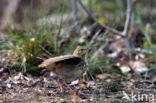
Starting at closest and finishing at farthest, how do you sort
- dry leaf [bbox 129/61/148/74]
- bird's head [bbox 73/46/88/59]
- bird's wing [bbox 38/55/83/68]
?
bird's wing [bbox 38/55/83/68] → bird's head [bbox 73/46/88/59] → dry leaf [bbox 129/61/148/74]

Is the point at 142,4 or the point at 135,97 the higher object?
the point at 142,4

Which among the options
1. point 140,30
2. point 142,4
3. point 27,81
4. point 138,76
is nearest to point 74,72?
point 27,81

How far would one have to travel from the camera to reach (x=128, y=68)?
→ 18.5 ft

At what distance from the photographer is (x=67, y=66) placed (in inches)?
174

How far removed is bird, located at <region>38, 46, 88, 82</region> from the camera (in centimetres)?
436

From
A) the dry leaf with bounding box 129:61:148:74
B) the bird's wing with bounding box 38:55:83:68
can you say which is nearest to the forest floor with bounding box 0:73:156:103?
the bird's wing with bounding box 38:55:83:68

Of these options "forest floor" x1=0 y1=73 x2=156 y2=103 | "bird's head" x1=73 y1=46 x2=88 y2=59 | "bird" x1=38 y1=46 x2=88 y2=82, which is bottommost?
"forest floor" x1=0 y1=73 x2=156 y2=103

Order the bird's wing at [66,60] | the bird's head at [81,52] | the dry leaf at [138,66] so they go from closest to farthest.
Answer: the bird's wing at [66,60] → the bird's head at [81,52] → the dry leaf at [138,66]

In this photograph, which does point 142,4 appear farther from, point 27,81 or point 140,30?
point 27,81

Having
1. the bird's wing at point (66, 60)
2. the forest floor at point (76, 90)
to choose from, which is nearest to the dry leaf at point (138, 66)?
the forest floor at point (76, 90)

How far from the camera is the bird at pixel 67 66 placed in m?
4.36

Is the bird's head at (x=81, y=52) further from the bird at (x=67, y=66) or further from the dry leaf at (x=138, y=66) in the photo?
the dry leaf at (x=138, y=66)

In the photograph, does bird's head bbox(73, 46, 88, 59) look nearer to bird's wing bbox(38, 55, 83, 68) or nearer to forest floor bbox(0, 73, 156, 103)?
bird's wing bbox(38, 55, 83, 68)

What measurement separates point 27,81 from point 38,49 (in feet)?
1.92
